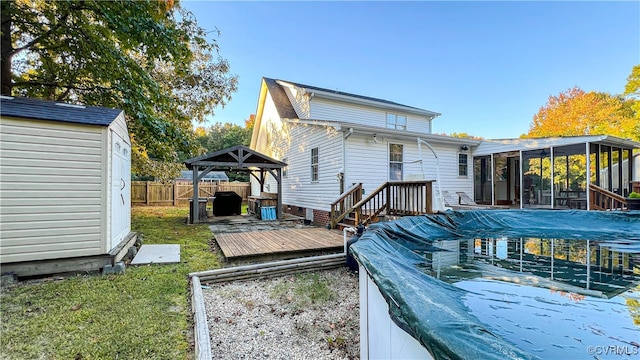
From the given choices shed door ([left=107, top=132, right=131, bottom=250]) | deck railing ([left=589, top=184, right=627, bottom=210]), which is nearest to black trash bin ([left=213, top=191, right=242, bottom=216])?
shed door ([left=107, top=132, right=131, bottom=250])

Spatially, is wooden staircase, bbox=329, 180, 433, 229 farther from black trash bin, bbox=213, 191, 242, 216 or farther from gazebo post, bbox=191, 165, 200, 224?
black trash bin, bbox=213, 191, 242, 216

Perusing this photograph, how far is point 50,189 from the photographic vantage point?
4.31 meters

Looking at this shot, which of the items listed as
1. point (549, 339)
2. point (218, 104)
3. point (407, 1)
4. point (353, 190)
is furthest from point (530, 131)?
point (549, 339)

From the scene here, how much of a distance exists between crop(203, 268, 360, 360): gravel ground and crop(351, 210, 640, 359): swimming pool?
784 millimetres

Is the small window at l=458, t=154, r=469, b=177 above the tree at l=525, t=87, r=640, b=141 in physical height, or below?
below

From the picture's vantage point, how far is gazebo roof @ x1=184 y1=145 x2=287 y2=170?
998 centimetres

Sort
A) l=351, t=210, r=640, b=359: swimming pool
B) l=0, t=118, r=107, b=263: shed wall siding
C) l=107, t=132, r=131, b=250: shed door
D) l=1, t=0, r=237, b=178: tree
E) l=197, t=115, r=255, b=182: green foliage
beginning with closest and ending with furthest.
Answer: l=351, t=210, r=640, b=359: swimming pool, l=0, t=118, r=107, b=263: shed wall siding, l=107, t=132, r=131, b=250: shed door, l=1, t=0, r=237, b=178: tree, l=197, t=115, r=255, b=182: green foliage

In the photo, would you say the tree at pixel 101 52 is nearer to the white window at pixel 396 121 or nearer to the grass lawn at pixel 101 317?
the grass lawn at pixel 101 317

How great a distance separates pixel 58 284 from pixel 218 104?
11.2 metres

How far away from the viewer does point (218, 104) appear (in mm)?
13750

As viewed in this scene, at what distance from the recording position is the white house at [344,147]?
8.93 m

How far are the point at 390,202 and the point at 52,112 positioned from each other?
720 centimetres

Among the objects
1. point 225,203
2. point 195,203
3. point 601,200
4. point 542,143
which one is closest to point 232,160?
point 195,203

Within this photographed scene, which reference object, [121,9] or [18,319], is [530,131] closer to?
[121,9]
